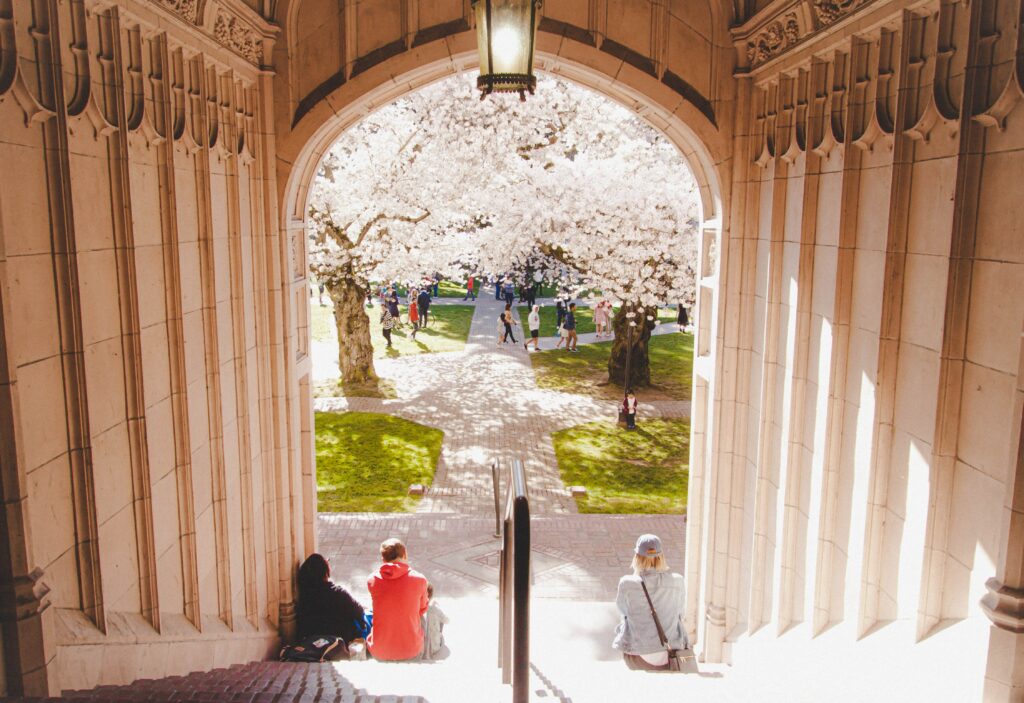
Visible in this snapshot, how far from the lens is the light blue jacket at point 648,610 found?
19.7 feet

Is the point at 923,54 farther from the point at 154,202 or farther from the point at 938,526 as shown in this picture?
the point at 154,202

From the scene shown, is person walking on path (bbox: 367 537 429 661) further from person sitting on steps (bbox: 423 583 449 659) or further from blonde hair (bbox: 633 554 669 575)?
blonde hair (bbox: 633 554 669 575)

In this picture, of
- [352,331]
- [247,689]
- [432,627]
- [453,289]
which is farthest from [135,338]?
[453,289]

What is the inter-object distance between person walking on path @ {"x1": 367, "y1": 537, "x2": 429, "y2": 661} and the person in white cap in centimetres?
149

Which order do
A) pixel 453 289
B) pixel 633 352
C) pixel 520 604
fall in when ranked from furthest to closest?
pixel 453 289 → pixel 633 352 → pixel 520 604

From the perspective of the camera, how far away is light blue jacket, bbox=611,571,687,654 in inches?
236

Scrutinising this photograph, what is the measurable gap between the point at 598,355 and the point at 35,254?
1926cm

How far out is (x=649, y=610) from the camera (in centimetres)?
600

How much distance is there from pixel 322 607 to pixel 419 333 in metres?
19.6

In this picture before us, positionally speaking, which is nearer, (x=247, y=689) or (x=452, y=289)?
(x=247, y=689)

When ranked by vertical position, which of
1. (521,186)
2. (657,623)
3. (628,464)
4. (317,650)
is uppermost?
(521,186)

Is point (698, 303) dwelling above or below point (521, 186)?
below

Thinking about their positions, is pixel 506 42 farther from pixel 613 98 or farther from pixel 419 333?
pixel 419 333

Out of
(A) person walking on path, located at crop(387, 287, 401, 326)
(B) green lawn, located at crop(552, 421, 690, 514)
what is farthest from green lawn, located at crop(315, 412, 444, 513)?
(A) person walking on path, located at crop(387, 287, 401, 326)
